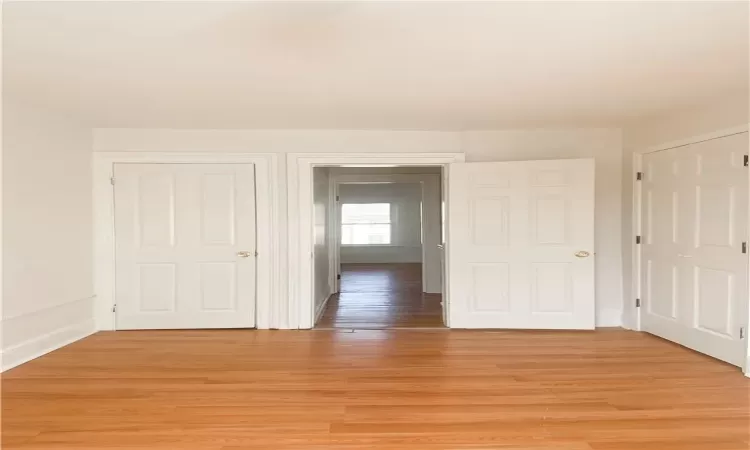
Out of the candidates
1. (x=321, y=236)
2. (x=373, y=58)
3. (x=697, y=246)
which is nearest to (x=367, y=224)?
(x=321, y=236)

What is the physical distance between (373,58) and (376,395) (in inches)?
81.2

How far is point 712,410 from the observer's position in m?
2.58

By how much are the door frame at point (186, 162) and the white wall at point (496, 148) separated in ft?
0.24

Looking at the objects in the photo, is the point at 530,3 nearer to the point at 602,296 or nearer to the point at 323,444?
the point at 323,444

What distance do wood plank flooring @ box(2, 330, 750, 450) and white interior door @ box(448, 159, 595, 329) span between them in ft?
1.16

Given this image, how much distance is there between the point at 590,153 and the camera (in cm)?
448

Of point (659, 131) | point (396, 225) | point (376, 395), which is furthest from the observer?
point (396, 225)

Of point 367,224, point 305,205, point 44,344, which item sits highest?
point 305,205

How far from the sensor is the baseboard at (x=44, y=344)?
3.32 metres

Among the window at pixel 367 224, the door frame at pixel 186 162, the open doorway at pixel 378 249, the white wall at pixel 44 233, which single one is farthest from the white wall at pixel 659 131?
the window at pixel 367 224

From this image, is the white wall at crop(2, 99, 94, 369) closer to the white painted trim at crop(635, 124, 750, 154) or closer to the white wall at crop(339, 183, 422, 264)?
the white painted trim at crop(635, 124, 750, 154)

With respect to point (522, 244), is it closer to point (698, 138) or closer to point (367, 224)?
point (698, 138)

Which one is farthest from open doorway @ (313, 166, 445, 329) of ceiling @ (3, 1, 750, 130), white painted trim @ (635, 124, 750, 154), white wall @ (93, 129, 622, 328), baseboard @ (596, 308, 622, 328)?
white painted trim @ (635, 124, 750, 154)

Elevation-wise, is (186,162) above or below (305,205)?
above
